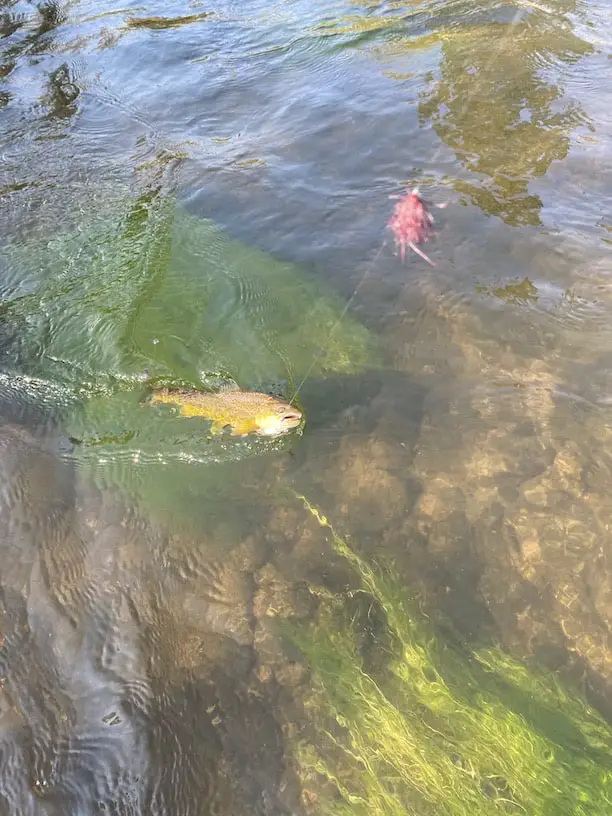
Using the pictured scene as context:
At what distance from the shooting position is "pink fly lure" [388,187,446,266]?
263 inches

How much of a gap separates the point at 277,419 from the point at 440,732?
2711 mm

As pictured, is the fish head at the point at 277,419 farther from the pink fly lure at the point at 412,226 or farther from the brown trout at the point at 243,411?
the pink fly lure at the point at 412,226

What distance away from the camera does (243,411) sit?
507 centimetres

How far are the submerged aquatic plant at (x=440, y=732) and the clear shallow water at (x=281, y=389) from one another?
13 cm

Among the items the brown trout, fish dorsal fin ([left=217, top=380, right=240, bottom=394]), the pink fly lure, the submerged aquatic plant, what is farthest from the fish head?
the pink fly lure

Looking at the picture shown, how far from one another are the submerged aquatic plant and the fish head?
1729mm

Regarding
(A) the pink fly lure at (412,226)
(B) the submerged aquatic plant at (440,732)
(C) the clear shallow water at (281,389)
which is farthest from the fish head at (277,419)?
(A) the pink fly lure at (412,226)

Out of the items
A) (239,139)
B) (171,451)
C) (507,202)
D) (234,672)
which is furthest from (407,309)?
(239,139)

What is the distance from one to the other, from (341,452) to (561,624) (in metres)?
2.15

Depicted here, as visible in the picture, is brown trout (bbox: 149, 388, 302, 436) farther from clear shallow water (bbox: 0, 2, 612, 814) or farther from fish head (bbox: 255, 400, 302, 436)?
clear shallow water (bbox: 0, 2, 612, 814)

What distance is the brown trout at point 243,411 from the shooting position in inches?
199

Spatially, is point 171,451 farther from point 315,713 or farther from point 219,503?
point 315,713

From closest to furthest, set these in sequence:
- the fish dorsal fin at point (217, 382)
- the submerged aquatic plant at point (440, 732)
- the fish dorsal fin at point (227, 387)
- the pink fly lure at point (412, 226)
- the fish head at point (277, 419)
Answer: the submerged aquatic plant at point (440, 732)
the fish head at point (277, 419)
the fish dorsal fin at point (227, 387)
the fish dorsal fin at point (217, 382)
the pink fly lure at point (412, 226)

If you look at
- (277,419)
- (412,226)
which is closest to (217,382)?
(277,419)
